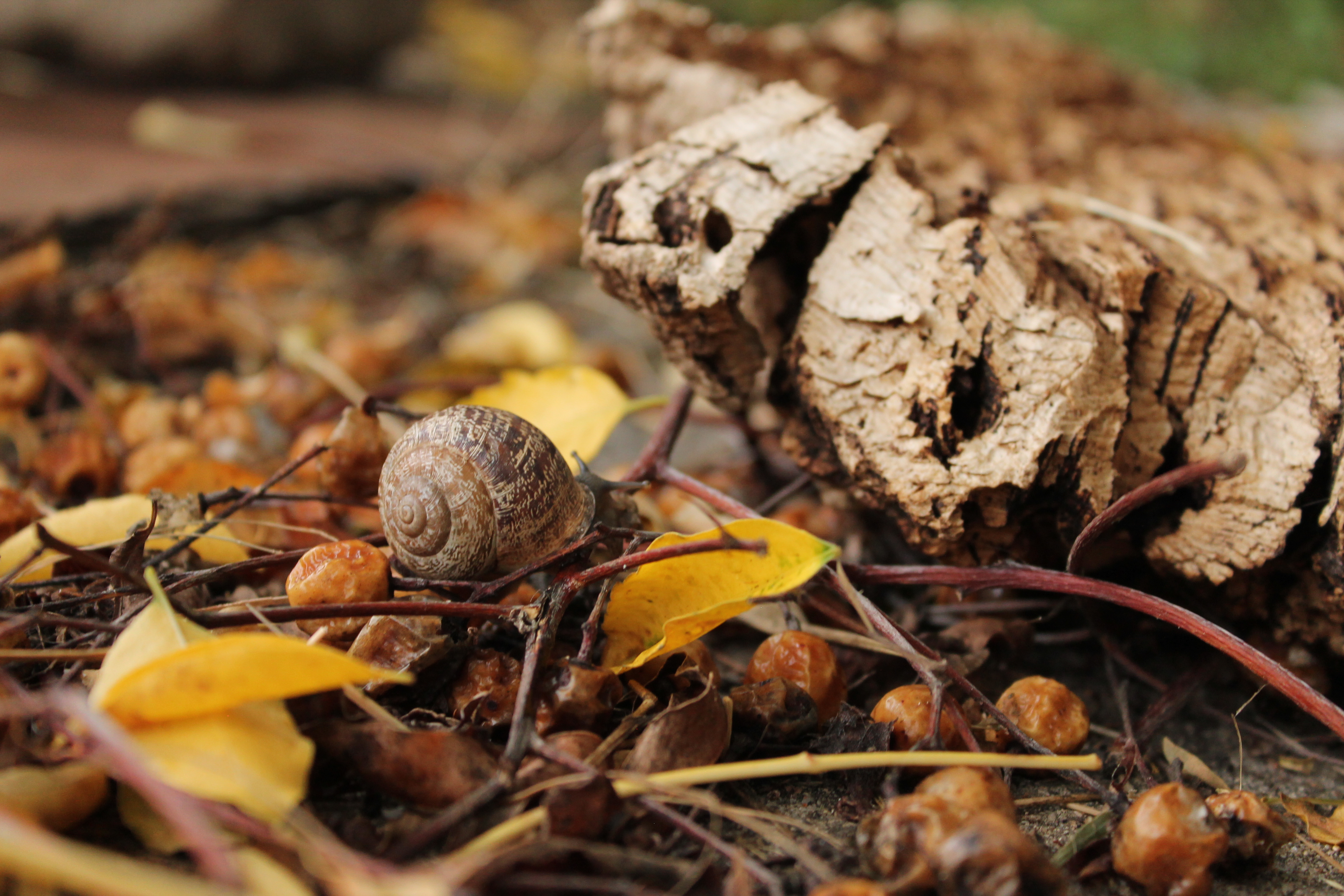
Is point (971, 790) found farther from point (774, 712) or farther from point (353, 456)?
point (353, 456)

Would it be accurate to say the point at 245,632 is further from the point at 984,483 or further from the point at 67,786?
the point at 984,483

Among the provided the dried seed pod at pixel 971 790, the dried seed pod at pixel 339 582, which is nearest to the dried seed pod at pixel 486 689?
Answer: the dried seed pod at pixel 339 582

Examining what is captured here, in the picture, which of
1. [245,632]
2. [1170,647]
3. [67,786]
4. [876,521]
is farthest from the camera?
[876,521]

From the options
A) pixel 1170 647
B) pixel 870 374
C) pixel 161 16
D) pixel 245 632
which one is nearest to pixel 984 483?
pixel 870 374

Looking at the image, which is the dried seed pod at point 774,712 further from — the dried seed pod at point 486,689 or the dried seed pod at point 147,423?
the dried seed pod at point 147,423

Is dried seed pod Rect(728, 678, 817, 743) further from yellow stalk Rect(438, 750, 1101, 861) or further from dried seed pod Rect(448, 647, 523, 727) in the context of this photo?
dried seed pod Rect(448, 647, 523, 727)

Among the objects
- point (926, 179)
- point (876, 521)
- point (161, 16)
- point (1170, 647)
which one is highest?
point (161, 16)
